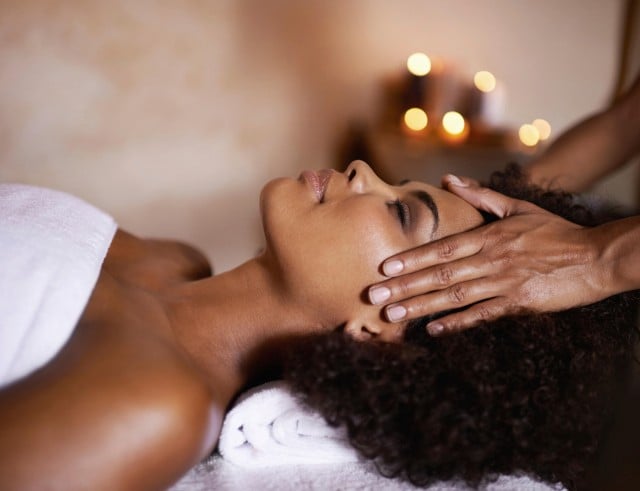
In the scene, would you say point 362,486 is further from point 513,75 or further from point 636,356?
point 513,75

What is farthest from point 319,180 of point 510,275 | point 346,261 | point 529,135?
point 529,135

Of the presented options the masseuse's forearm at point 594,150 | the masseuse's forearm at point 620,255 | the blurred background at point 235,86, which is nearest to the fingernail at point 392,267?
the masseuse's forearm at point 620,255

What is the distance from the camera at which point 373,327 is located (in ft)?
4.44

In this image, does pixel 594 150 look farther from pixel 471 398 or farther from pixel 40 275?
pixel 40 275

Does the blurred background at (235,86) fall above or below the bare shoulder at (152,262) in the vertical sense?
above

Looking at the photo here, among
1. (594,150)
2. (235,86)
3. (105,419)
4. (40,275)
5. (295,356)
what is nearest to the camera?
(105,419)

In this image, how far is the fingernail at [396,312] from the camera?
1.31 m

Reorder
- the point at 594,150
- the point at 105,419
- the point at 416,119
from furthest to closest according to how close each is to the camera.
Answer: the point at 416,119
the point at 594,150
the point at 105,419

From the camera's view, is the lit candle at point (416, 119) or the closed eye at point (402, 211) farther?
the lit candle at point (416, 119)

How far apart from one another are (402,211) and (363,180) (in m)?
0.11

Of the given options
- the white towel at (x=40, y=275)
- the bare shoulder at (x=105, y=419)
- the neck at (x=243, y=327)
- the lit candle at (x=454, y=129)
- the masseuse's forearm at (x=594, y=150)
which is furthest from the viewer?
the lit candle at (x=454, y=129)

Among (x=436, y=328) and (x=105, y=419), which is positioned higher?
(x=436, y=328)

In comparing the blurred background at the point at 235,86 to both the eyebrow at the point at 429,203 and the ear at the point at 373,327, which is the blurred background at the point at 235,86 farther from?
the ear at the point at 373,327

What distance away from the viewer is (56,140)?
2.76 m
